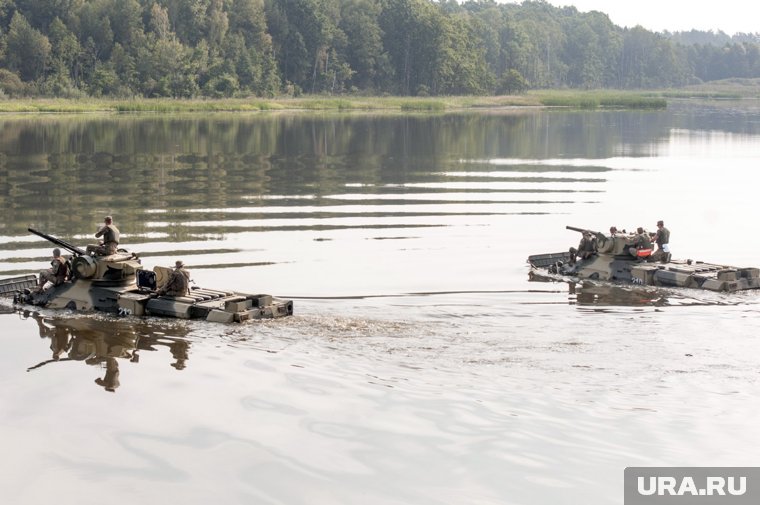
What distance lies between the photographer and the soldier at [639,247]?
32.6 metres

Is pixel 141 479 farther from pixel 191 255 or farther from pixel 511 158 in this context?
pixel 511 158

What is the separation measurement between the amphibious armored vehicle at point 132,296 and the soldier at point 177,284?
114 mm

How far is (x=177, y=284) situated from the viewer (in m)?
26.8

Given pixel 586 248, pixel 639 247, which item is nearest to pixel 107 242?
pixel 586 248

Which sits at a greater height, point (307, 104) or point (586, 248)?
point (307, 104)

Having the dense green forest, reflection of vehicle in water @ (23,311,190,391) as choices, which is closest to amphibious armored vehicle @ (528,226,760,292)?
reflection of vehicle in water @ (23,311,190,391)

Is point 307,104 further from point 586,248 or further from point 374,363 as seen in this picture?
point 374,363

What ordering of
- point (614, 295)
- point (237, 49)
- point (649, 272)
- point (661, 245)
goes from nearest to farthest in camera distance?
point (614, 295), point (649, 272), point (661, 245), point (237, 49)

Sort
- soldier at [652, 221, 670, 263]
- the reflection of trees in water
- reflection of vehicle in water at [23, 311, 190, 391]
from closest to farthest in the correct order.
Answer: reflection of vehicle in water at [23, 311, 190, 391], soldier at [652, 221, 670, 263], the reflection of trees in water

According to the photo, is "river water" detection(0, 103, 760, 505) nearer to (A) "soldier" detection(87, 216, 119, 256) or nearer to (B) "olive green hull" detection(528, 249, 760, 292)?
(B) "olive green hull" detection(528, 249, 760, 292)

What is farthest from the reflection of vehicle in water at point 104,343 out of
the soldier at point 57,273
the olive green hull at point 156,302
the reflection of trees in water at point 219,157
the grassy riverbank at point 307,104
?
the grassy riverbank at point 307,104

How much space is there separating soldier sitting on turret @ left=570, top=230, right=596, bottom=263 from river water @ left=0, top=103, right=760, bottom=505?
67.8 inches

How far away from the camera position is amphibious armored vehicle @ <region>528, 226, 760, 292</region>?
3055 centimetres

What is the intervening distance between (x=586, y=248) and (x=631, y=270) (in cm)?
169
